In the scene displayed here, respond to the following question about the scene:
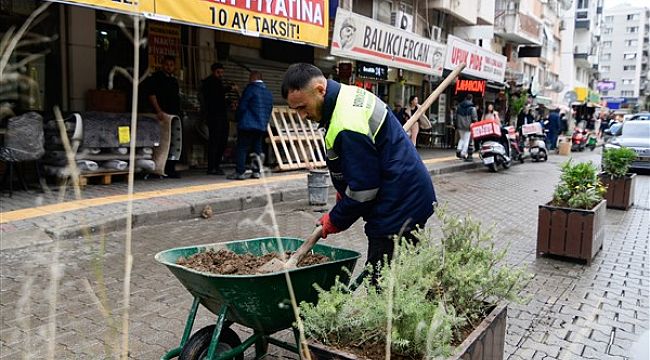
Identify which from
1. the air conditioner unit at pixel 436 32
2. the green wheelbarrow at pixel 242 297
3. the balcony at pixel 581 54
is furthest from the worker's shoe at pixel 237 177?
the balcony at pixel 581 54

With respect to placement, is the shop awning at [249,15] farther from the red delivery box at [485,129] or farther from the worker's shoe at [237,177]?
the red delivery box at [485,129]

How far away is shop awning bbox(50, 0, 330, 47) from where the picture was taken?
7129 mm

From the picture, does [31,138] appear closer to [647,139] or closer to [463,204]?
[463,204]

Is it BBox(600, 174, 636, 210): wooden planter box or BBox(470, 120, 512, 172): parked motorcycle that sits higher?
BBox(470, 120, 512, 172): parked motorcycle

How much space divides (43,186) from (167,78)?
2878mm

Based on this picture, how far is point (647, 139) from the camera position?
17234mm

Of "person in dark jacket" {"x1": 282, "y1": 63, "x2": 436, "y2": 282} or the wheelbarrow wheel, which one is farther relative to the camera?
the wheelbarrow wheel

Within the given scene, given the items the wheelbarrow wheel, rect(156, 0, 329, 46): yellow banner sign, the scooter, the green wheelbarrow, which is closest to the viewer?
the green wheelbarrow

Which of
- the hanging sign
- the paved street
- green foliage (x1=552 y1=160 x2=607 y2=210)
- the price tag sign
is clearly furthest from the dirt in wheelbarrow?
the hanging sign

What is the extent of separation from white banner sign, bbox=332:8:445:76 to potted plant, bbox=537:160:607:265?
6053 mm

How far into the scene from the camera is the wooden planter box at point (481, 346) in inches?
81.0

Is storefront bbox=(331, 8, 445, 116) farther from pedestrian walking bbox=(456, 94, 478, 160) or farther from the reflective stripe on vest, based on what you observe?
the reflective stripe on vest

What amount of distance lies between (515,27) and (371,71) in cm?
1630

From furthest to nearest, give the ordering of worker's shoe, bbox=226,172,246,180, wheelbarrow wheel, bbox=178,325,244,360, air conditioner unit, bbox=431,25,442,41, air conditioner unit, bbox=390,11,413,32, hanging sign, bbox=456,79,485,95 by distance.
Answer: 1. air conditioner unit, bbox=431,25,442,41
2. hanging sign, bbox=456,79,485,95
3. air conditioner unit, bbox=390,11,413,32
4. worker's shoe, bbox=226,172,246,180
5. wheelbarrow wheel, bbox=178,325,244,360
